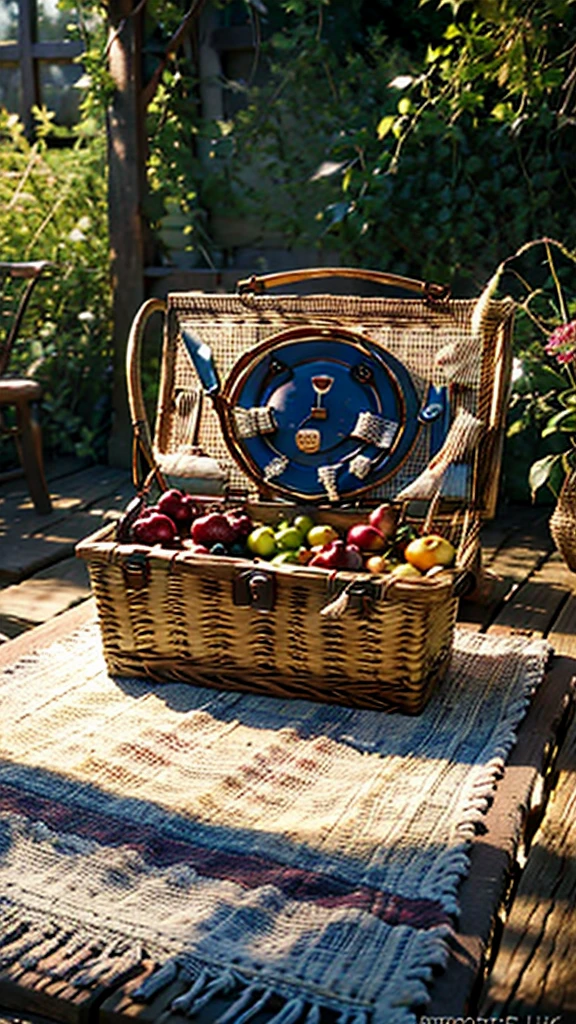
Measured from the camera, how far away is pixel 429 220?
454 cm

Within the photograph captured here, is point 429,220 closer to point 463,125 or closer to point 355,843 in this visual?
point 463,125

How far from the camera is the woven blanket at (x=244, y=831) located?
1705mm

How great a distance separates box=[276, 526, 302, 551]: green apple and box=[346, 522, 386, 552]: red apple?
0.40 feet

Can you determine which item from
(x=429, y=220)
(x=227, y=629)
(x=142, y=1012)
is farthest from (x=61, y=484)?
(x=142, y=1012)

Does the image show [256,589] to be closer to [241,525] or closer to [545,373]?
[241,525]

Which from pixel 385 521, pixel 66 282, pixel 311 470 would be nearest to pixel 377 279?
pixel 311 470

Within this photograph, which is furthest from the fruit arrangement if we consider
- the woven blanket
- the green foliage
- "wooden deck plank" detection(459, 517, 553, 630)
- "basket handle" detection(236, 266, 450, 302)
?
the green foliage

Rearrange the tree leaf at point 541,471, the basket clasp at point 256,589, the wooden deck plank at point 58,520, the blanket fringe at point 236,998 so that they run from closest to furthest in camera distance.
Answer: the blanket fringe at point 236,998 → the basket clasp at point 256,589 → the tree leaf at point 541,471 → the wooden deck plank at point 58,520

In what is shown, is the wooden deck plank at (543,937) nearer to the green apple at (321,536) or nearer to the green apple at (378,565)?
the green apple at (378,565)

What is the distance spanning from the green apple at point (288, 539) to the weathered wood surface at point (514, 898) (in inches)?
26.0

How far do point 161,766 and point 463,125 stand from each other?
3027mm

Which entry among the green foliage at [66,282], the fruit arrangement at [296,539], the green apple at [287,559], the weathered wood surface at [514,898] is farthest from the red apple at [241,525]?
the green foliage at [66,282]

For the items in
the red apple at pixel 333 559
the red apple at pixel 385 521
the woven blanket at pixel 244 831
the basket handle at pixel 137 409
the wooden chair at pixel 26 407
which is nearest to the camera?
the woven blanket at pixel 244 831

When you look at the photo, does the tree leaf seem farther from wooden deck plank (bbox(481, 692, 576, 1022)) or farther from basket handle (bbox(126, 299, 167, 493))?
wooden deck plank (bbox(481, 692, 576, 1022))
